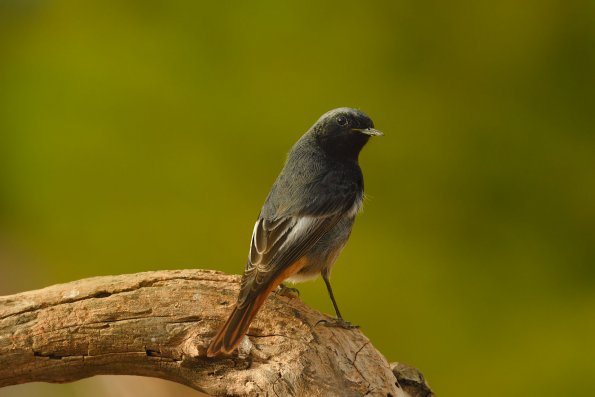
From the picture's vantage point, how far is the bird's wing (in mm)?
3221

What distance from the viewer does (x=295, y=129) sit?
520cm

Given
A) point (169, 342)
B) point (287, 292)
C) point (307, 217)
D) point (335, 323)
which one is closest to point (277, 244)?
point (307, 217)

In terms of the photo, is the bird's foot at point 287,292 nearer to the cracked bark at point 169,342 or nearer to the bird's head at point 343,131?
the cracked bark at point 169,342

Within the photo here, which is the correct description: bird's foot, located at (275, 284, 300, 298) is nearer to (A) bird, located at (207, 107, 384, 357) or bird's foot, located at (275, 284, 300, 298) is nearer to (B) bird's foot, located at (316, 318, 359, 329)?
(A) bird, located at (207, 107, 384, 357)

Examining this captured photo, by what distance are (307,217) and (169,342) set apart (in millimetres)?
815

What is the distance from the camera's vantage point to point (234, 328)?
10.1 feet

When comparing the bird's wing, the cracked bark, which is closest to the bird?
the bird's wing

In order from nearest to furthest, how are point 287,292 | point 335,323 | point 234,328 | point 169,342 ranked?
point 234,328 → point 169,342 → point 335,323 → point 287,292

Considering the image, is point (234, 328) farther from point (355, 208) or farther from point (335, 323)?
point (355, 208)

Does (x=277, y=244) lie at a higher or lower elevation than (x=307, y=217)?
lower

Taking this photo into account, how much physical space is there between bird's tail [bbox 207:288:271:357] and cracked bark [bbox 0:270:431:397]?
96mm

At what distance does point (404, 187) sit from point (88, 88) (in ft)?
7.49

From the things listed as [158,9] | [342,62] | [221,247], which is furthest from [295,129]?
[158,9]

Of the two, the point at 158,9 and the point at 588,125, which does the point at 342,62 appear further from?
the point at 588,125
